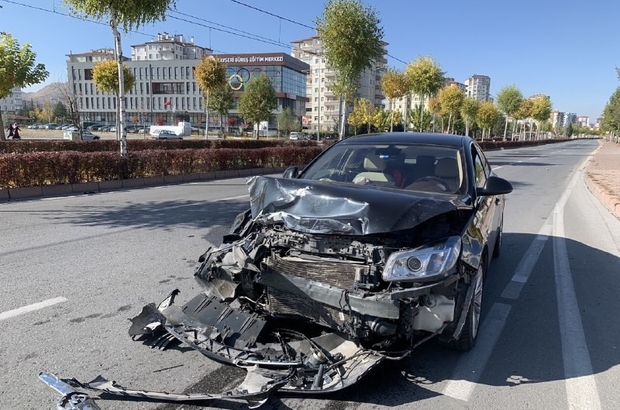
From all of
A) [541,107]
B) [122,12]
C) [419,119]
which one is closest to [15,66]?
[122,12]

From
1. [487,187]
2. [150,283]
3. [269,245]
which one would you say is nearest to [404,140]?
[487,187]

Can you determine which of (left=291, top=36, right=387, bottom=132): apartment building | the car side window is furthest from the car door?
(left=291, top=36, right=387, bottom=132): apartment building

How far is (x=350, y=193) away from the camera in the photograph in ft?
10.5

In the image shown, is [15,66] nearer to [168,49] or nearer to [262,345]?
[262,345]

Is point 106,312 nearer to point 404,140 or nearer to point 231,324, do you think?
point 231,324

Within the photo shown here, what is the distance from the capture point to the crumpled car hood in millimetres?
2934

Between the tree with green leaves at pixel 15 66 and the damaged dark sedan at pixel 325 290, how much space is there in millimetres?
20379

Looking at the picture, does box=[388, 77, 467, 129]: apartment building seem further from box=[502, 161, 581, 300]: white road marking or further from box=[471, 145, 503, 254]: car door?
box=[471, 145, 503, 254]: car door

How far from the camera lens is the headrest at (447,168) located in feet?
13.6

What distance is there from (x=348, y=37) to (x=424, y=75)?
→ 55.5ft

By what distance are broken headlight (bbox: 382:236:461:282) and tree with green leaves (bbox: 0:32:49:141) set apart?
844 inches

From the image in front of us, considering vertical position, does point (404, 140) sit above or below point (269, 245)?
above

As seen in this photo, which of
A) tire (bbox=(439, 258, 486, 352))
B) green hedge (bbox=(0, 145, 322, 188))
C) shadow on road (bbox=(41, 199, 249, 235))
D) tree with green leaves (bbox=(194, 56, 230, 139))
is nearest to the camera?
tire (bbox=(439, 258, 486, 352))

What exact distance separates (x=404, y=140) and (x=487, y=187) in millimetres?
1093
